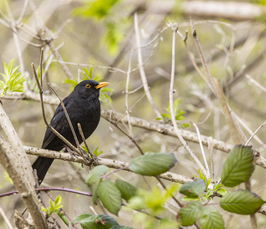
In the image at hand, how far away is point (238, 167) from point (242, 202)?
163 mm

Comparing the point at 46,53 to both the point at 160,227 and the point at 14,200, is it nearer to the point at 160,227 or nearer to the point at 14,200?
the point at 14,200

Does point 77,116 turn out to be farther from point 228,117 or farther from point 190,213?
point 190,213

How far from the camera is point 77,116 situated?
4195 mm

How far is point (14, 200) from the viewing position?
556 centimetres

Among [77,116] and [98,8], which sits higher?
[98,8]

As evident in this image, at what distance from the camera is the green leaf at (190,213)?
55.5 inches

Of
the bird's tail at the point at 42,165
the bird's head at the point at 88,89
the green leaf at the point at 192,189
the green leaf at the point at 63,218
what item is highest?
the bird's head at the point at 88,89

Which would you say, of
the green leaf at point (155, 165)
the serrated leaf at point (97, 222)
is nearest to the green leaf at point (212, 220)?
the green leaf at point (155, 165)

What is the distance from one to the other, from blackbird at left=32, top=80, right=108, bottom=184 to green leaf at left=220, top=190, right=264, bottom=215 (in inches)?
117

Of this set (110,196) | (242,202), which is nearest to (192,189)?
(242,202)

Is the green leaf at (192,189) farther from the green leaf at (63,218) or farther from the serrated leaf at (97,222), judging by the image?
the green leaf at (63,218)

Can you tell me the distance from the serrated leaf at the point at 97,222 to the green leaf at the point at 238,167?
665mm

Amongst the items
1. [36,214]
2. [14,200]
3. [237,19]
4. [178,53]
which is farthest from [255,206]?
[178,53]

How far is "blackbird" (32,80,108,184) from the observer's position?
13.6 ft
